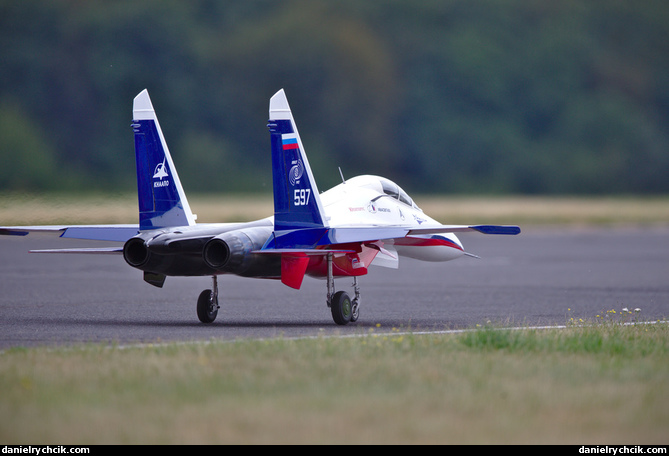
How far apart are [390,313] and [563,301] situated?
4.22m

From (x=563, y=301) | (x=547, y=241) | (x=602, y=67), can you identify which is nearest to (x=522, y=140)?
(x=602, y=67)

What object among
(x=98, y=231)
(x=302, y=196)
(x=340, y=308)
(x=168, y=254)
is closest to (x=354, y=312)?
(x=340, y=308)

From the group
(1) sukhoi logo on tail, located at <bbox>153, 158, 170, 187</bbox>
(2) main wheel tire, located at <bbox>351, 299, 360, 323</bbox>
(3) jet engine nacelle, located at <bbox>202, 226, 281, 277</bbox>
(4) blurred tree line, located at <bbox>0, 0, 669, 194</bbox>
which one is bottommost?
(2) main wheel tire, located at <bbox>351, 299, 360, 323</bbox>

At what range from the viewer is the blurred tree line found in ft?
185

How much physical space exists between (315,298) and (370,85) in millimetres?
54800

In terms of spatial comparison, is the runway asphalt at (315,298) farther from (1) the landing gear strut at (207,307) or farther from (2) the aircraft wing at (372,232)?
(2) the aircraft wing at (372,232)

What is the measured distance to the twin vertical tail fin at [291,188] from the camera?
48.1 feet

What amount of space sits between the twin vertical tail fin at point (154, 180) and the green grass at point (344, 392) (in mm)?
4352

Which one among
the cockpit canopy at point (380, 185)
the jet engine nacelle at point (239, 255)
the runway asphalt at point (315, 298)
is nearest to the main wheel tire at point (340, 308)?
the runway asphalt at point (315, 298)

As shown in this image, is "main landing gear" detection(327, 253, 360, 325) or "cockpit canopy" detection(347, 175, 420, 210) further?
"cockpit canopy" detection(347, 175, 420, 210)

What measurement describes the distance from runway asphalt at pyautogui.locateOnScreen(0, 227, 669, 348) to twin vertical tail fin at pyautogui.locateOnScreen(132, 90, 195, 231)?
1.55 m

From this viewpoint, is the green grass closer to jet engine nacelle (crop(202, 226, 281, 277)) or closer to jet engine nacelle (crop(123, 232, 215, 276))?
jet engine nacelle (crop(202, 226, 281, 277))

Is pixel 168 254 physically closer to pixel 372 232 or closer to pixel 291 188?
pixel 291 188

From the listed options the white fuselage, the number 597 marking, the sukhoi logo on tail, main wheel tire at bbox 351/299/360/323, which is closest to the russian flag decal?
the number 597 marking
